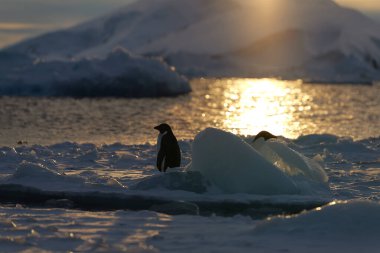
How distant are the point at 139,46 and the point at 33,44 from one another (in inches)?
1008

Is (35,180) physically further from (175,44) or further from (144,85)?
(175,44)

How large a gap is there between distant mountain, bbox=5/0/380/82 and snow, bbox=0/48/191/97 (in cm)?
3605

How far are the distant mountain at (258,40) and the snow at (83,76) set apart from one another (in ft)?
118

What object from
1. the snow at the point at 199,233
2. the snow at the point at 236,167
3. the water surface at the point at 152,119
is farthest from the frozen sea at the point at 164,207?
the water surface at the point at 152,119

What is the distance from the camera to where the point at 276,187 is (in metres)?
9.04

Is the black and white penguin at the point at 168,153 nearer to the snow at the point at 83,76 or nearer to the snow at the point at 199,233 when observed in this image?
the snow at the point at 199,233

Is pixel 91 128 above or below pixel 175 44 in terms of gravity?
below

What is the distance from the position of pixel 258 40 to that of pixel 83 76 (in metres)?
60.4

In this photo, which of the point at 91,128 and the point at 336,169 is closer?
the point at 336,169

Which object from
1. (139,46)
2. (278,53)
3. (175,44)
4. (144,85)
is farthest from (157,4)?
(144,85)

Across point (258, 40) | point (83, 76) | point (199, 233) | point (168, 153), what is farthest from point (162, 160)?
point (258, 40)

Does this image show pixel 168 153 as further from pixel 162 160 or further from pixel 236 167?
pixel 236 167

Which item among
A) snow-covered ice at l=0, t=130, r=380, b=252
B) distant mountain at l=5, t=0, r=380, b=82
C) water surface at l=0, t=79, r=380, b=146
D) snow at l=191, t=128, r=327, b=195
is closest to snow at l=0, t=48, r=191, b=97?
water surface at l=0, t=79, r=380, b=146

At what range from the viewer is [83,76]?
3812cm
